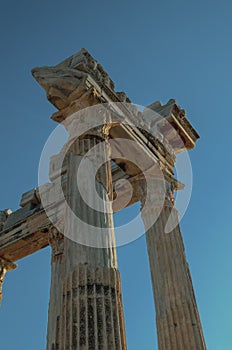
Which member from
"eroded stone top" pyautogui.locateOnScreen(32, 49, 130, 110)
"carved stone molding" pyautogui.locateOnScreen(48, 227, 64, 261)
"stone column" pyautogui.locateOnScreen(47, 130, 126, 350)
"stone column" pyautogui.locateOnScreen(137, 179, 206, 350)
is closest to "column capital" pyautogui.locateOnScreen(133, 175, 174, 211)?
"stone column" pyautogui.locateOnScreen(137, 179, 206, 350)

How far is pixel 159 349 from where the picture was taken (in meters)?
16.9

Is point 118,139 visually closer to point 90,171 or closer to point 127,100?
point 127,100

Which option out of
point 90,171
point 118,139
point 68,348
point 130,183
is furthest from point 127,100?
point 68,348

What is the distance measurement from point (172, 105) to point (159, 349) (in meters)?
12.3

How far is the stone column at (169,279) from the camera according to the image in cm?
1673

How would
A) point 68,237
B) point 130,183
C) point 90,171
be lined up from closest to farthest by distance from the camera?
point 68,237 < point 90,171 < point 130,183

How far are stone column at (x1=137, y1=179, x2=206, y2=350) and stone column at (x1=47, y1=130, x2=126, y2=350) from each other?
16.9 feet

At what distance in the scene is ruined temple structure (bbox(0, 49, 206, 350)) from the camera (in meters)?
11.9

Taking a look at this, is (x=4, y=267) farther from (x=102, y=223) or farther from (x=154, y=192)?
(x=102, y=223)

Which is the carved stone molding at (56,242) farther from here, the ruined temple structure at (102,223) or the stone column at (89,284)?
the stone column at (89,284)

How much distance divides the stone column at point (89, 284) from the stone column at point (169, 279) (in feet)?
16.9

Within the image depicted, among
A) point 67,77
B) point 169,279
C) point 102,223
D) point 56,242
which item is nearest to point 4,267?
point 56,242

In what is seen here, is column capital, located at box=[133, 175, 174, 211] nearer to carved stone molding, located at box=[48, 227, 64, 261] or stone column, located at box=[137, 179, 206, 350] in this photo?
stone column, located at box=[137, 179, 206, 350]

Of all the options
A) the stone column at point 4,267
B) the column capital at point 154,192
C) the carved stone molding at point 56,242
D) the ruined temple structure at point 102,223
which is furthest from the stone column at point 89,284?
the stone column at point 4,267
